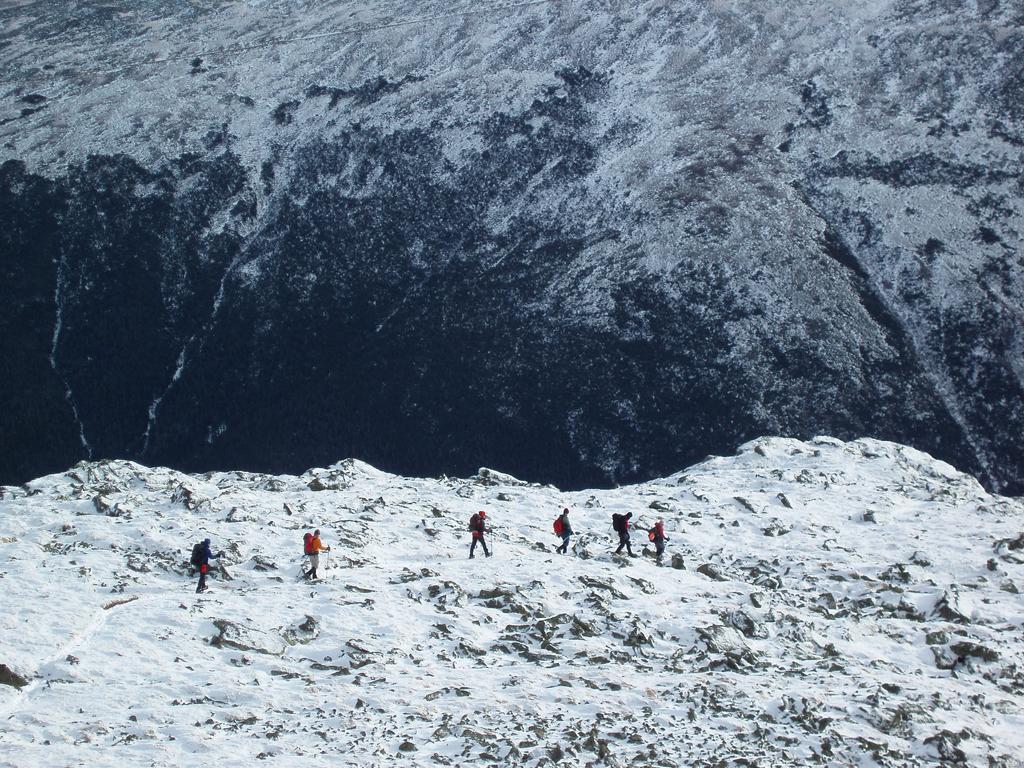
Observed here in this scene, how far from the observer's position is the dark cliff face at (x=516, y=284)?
252 feet

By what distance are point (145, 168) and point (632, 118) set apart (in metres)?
55.5

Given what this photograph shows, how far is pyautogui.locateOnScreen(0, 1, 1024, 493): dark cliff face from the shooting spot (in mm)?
76812

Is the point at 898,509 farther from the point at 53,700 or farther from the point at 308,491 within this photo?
the point at 53,700

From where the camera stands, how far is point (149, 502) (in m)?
33.5

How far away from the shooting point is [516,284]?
8906 centimetres

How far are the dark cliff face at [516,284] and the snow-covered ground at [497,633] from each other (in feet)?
134

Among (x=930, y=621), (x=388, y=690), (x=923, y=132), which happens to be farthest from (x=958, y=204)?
(x=388, y=690)

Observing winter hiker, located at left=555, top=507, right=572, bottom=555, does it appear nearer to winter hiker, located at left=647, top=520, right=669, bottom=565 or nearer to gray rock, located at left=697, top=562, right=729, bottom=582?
winter hiker, located at left=647, top=520, right=669, bottom=565

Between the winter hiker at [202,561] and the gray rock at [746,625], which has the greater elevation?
the winter hiker at [202,561]

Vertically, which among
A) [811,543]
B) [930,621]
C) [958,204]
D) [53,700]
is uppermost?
[53,700]

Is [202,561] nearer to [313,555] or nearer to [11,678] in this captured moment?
[313,555]

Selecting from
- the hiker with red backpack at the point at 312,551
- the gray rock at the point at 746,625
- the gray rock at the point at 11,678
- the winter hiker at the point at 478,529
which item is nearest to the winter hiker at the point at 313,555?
the hiker with red backpack at the point at 312,551

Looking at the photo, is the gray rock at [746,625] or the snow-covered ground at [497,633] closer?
the snow-covered ground at [497,633]

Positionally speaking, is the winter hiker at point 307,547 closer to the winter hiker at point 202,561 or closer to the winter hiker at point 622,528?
the winter hiker at point 202,561
